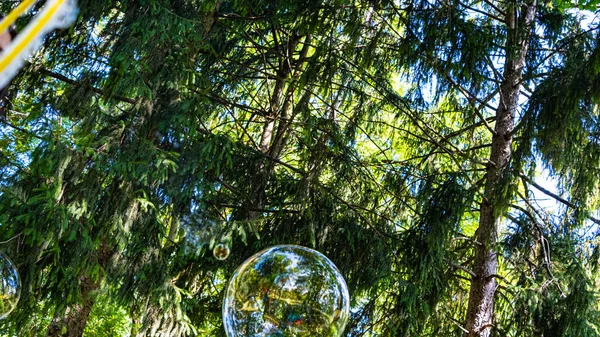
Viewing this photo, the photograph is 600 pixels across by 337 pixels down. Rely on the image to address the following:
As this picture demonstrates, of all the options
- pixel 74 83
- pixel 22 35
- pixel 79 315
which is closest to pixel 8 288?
pixel 74 83

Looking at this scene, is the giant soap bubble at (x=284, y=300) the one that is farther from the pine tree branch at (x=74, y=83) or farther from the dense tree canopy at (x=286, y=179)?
the pine tree branch at (x=74, y=83)

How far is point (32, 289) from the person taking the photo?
18.8 feet

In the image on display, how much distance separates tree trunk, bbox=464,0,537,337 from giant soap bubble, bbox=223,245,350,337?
319cm

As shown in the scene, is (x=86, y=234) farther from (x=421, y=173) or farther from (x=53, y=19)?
(x=53, y=19)

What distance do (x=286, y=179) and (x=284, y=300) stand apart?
3.26 metres

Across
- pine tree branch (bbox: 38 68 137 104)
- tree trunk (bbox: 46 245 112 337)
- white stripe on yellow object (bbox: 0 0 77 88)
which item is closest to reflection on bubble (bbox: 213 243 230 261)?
tree trunk (bbox: 46 245 112 337)

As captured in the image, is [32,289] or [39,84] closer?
[32,289]

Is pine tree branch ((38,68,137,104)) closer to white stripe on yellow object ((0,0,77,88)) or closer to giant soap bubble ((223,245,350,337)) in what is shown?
giant soap bubble ((223,245,350,337))

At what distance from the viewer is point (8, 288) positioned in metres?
4.27

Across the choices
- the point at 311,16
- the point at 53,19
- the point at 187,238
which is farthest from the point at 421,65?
the point at 53,19

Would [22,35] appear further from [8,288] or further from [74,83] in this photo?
[74,83]

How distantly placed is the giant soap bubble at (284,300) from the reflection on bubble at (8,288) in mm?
1449

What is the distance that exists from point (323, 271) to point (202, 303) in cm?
348

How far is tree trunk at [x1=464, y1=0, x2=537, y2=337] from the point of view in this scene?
269 inches
